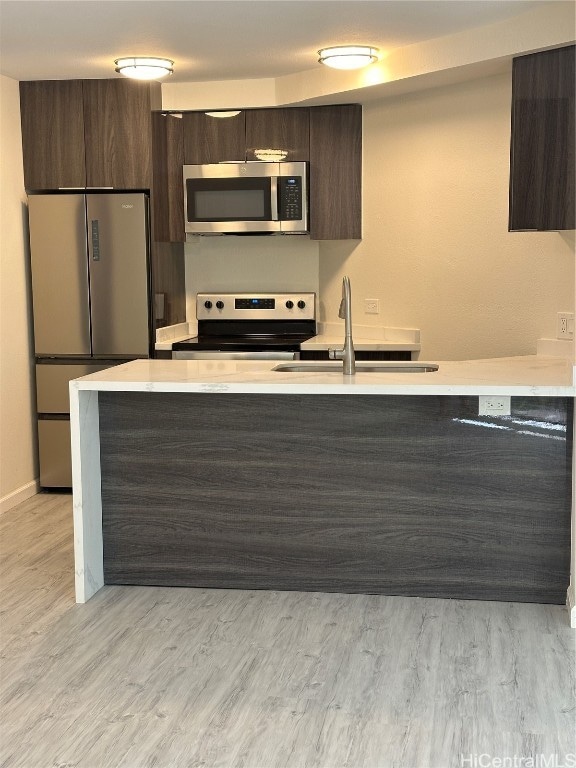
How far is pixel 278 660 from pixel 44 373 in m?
2.91

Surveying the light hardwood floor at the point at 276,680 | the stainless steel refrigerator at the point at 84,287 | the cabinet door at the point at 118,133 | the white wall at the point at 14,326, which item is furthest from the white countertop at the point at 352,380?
the cabinet door at the point at 118,133

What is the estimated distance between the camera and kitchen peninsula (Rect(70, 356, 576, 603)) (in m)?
3.62

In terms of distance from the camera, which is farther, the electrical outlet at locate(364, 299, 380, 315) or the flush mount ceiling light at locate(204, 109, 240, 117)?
the electrical outlet at locate(364, 299, 380, 315)

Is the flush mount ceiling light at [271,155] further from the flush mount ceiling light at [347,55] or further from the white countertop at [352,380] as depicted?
the white countertop at [352,380]

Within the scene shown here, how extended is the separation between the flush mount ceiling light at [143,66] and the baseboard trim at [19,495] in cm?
239

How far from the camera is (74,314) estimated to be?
5473 mm

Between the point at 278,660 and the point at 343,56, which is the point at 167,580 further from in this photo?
the point at 343,56

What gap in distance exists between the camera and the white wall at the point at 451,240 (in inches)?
193

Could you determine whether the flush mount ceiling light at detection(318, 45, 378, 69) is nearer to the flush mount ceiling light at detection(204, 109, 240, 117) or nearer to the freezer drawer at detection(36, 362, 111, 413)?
the flush mount ceiling light at detection(204, 109, 240, 117)

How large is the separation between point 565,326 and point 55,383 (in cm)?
288

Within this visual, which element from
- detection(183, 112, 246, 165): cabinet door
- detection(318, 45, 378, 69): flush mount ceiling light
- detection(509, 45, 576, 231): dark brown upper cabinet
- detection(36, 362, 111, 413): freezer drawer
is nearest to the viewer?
detection(509, 45, 576, 231): dark brown upper cabinet

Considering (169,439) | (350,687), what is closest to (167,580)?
(169,439)

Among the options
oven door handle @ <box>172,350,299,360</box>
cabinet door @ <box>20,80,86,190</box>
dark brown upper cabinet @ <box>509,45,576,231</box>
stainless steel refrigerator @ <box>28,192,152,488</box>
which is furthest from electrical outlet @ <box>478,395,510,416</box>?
cabinet door @ <box>20,80,86,190</box>

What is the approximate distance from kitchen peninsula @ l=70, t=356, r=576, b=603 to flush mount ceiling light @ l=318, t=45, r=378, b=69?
5.47 ft
